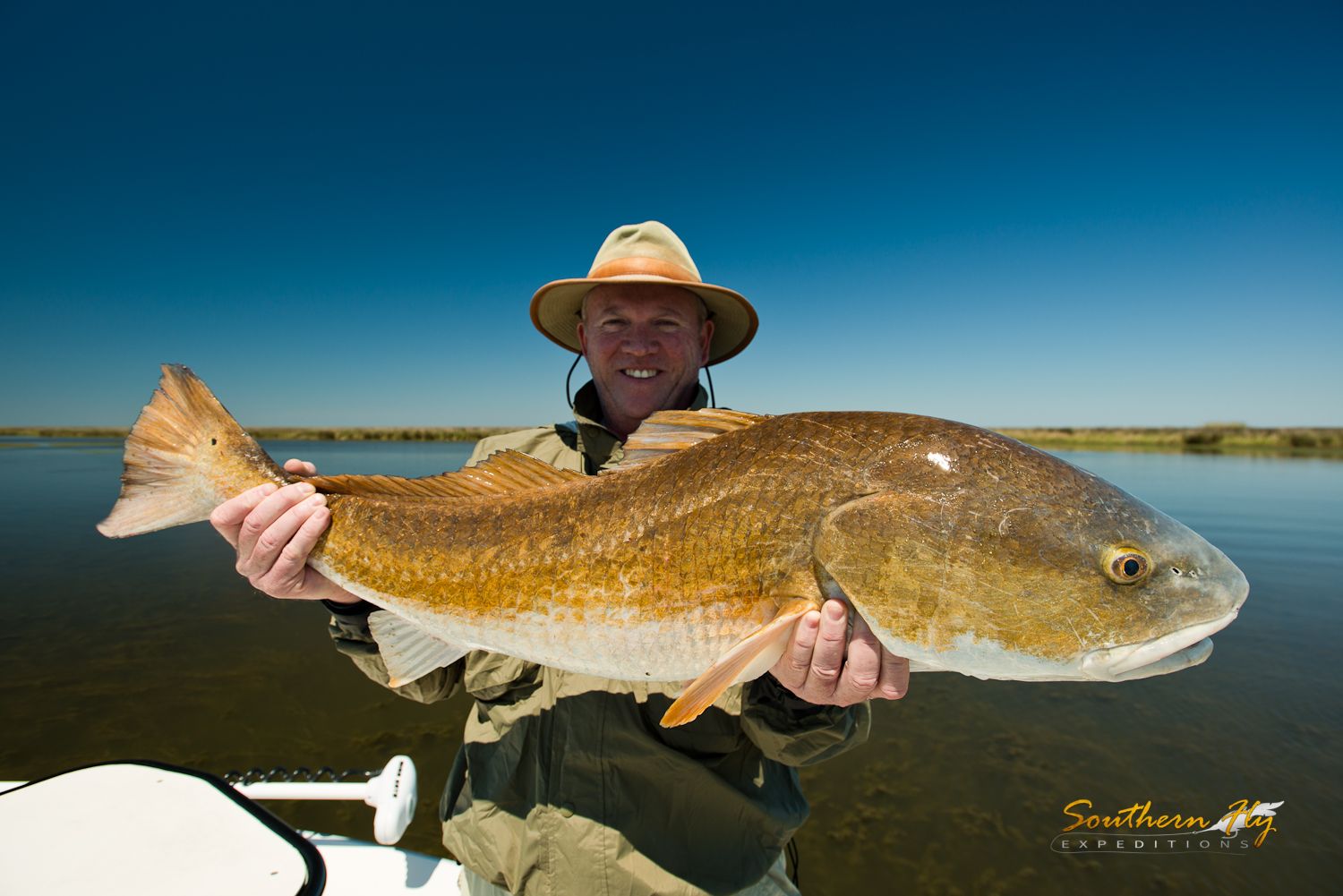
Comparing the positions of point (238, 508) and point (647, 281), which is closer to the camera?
point (238, 508)

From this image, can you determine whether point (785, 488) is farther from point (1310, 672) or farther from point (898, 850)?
point (1310, 672)

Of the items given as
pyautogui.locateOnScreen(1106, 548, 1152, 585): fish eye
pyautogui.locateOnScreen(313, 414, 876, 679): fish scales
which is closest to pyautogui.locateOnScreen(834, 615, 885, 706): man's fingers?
pyautogui.locateOnScreen(313, 414, 876, 679): fish scales

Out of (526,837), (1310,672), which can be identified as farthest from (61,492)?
(1310,672)

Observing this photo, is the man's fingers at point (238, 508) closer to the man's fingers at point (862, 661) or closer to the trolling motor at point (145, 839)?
the trolling motor at point (145, 839)

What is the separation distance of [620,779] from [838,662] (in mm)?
1233

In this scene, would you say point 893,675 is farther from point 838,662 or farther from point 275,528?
point 275,528

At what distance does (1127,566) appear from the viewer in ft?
5.75

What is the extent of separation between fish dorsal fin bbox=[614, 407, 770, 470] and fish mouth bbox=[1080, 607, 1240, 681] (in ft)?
4.34

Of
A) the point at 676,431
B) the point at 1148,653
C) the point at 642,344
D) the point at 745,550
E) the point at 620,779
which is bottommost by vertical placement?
the point at 620,779

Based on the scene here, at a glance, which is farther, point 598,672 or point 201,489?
point 201,489

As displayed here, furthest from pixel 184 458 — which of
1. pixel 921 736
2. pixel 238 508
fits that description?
pixel 921 736

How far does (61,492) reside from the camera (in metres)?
19.9

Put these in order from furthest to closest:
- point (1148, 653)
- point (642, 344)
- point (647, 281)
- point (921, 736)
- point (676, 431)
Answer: point (921, 736), point (642, 344), point (647, 281), point (676, 431), point (1148, 653)

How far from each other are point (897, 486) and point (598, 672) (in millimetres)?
1273
